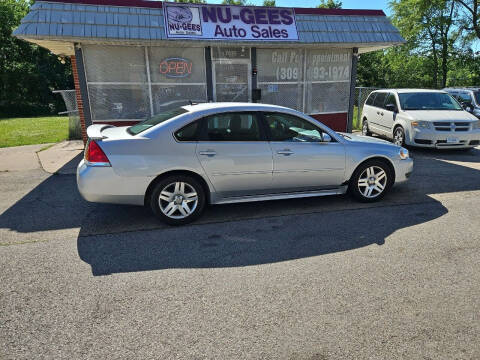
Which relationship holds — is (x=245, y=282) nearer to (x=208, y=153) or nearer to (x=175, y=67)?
(x=208, y=153)

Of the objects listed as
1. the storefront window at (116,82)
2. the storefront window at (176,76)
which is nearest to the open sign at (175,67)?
the storefront window at (176,76)

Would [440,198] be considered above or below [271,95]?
below

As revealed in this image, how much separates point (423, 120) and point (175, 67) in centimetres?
667

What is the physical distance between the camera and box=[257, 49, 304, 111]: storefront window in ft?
32.9

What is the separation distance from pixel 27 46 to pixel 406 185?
104 feet

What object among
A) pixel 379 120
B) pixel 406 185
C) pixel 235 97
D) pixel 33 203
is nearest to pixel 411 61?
pixel 379 120

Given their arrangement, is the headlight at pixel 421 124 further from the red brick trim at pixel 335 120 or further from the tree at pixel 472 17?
the tree at pixel 472 17

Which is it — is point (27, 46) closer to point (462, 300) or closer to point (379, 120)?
point (379, 120)

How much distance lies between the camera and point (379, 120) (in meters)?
10.7

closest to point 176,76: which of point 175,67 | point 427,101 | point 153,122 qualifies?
point 175,67

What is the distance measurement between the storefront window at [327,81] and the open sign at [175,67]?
3.66 m

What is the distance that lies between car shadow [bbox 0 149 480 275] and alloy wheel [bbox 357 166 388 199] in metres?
0.20

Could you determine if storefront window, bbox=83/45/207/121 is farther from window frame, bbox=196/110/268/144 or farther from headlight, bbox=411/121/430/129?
headlight, bbox=411/121/430/129

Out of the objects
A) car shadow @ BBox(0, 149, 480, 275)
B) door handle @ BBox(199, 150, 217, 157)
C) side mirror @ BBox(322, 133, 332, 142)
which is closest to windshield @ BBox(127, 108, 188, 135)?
door handle @ BBox(199, 150, 217, 157)
